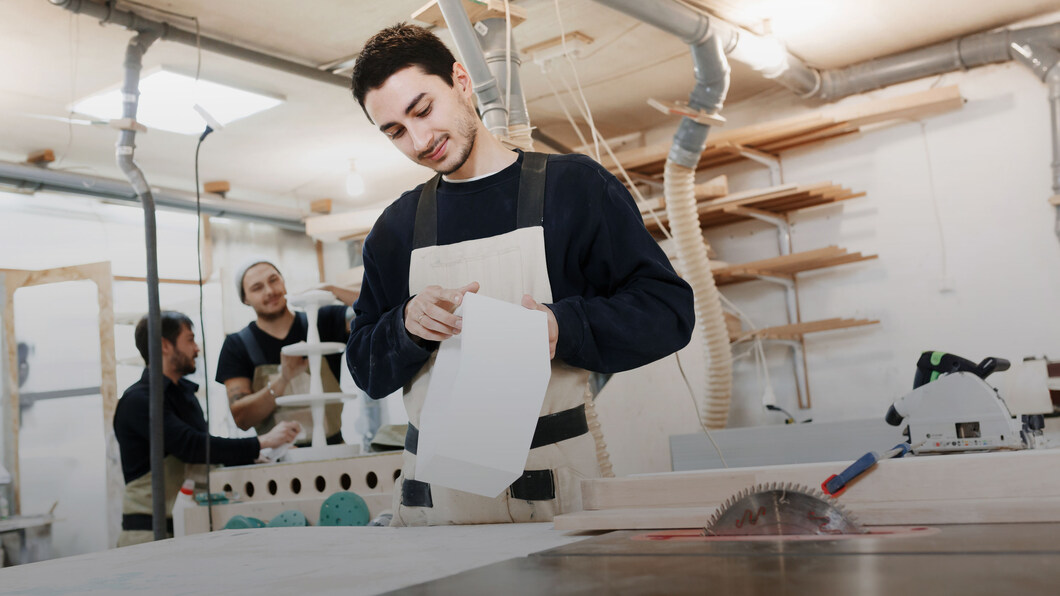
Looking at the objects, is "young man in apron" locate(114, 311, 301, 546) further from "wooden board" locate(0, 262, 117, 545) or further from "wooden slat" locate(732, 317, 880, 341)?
"wooden slat" locate(732, 317, 880, 341)

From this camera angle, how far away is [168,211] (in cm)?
582

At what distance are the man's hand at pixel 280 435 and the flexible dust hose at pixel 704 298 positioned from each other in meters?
1.81

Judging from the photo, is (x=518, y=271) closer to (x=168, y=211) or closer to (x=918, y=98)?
(x=918, y=98)

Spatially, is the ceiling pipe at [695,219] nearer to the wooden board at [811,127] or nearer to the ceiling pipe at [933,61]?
the wooden board at [811,127]

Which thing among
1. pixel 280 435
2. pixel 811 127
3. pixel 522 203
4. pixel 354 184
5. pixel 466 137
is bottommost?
pixel 280 435

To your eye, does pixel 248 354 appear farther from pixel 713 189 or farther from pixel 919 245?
pixel 919 245

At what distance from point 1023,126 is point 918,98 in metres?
0.55

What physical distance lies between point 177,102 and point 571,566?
13.8ft

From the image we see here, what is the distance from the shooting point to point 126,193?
533 cm

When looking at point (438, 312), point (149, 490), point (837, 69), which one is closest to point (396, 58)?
point (438, 312)

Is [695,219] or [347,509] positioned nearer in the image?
[347,509]

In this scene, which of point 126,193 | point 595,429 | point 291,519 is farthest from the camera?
point 126,193

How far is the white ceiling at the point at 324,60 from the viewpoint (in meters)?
3.82

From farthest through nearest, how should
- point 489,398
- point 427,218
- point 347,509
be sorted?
point 347,509 < point 427,218 < point 489,398
